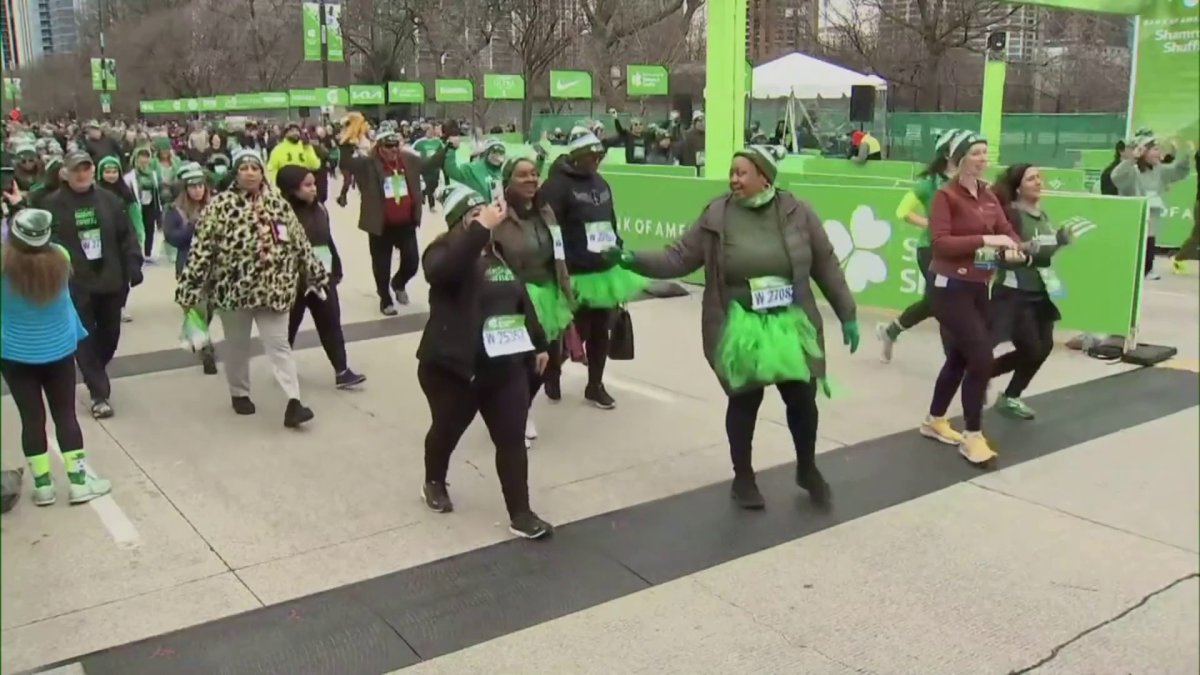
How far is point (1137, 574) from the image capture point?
11.2 feet

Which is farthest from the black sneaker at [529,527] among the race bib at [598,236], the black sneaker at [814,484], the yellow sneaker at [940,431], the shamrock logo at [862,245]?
the shamrock logo at [862,245]

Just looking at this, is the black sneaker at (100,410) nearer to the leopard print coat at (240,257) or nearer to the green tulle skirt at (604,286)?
the leopard print coat at (240,257)

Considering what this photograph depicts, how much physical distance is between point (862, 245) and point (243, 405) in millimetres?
5381

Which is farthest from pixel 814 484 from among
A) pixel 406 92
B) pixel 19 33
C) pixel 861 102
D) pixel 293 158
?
pixel 861 102

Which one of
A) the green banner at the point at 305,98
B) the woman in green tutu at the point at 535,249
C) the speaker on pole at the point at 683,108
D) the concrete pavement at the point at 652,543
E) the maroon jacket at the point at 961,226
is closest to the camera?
the green banner at the point at 305,98

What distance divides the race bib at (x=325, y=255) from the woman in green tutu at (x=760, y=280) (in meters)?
3.02

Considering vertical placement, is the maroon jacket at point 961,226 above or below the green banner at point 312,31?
below

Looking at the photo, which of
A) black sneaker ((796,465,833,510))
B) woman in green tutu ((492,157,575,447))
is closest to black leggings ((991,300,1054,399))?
black sneaker ((796,465,833,510))

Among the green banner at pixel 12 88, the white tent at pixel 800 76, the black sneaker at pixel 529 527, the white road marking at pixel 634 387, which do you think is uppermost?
the white tent at pixel 800 76

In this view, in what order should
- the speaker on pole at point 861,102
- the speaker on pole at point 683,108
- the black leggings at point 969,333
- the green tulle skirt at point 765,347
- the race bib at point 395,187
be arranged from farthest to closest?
the speaker on pole at point 861,102
the speaker on pole at point 683,108
the race bib at point 395,187
the black leggings at point 969,333
the green tulle skirt at point 765,347

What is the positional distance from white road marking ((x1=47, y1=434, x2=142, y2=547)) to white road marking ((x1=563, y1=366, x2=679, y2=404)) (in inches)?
130

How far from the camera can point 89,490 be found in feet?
16.8

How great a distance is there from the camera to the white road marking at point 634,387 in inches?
273

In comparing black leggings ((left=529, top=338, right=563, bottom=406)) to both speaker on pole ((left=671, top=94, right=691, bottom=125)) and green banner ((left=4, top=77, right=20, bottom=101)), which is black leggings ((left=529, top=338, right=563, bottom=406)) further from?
speaker on pole ((left=671, top=94, right=691, bottom=125))
